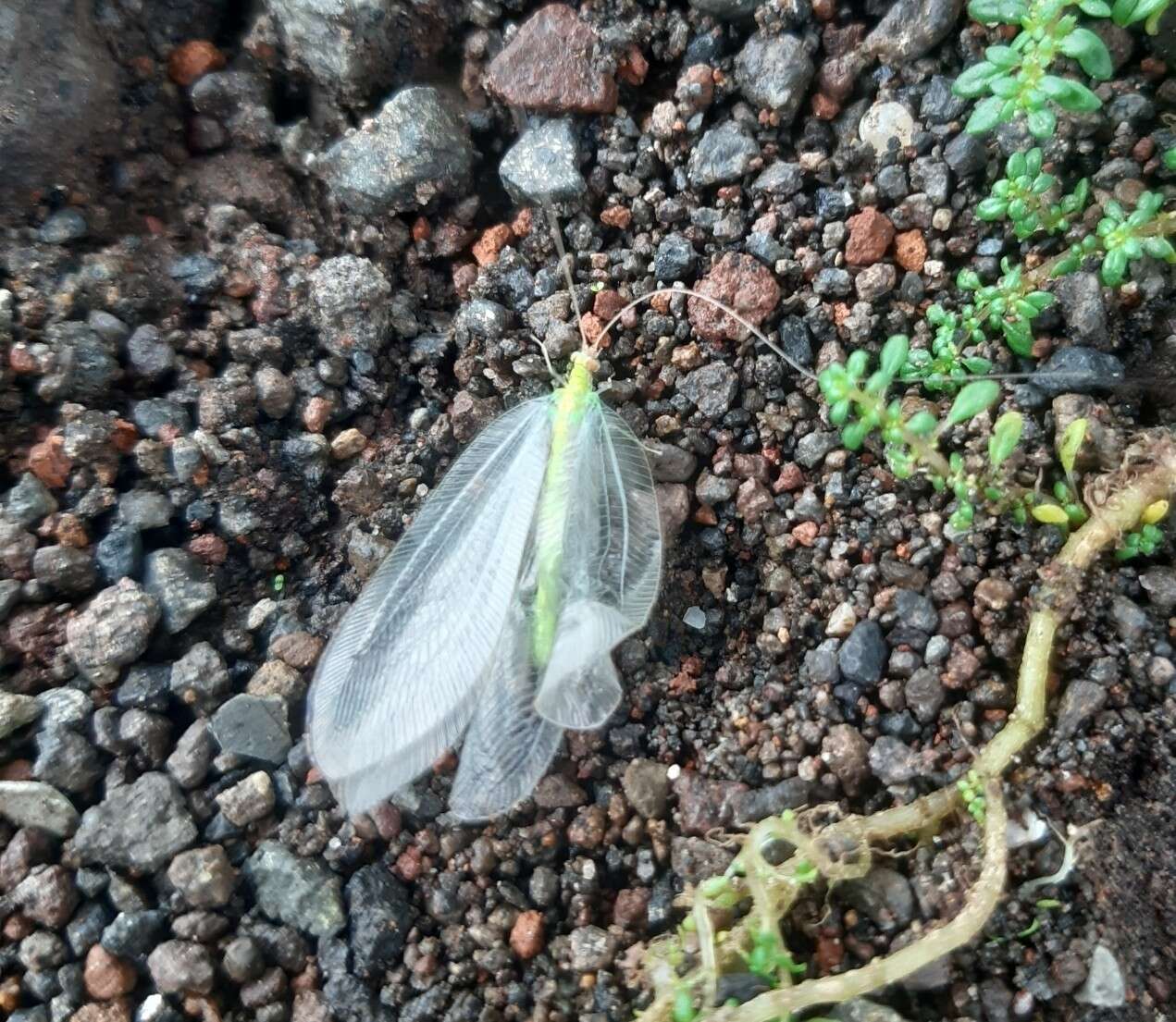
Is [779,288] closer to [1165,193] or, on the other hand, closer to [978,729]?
[1165,193]

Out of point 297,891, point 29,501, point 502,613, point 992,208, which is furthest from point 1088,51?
point 29,501

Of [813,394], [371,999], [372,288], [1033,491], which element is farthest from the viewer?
[372,288]

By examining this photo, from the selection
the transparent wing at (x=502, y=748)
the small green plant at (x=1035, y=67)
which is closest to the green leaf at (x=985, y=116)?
the small green plant at (x=1035, y=67)

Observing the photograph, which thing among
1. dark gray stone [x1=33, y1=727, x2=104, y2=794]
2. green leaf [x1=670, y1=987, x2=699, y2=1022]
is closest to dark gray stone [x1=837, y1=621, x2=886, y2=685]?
green leaf [x1=670, y1=987, x2=699, y2=1022]

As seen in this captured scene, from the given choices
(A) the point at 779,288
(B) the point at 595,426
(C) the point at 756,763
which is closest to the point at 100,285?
(B) the point at 595,426

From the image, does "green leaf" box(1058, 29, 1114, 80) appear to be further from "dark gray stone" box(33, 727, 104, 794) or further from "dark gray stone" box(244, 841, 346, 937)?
"dark gray stone" box(33, 727, 104, 794)

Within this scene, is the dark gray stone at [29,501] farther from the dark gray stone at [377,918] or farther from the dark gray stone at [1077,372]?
the dark gray stone at [1077,372]
